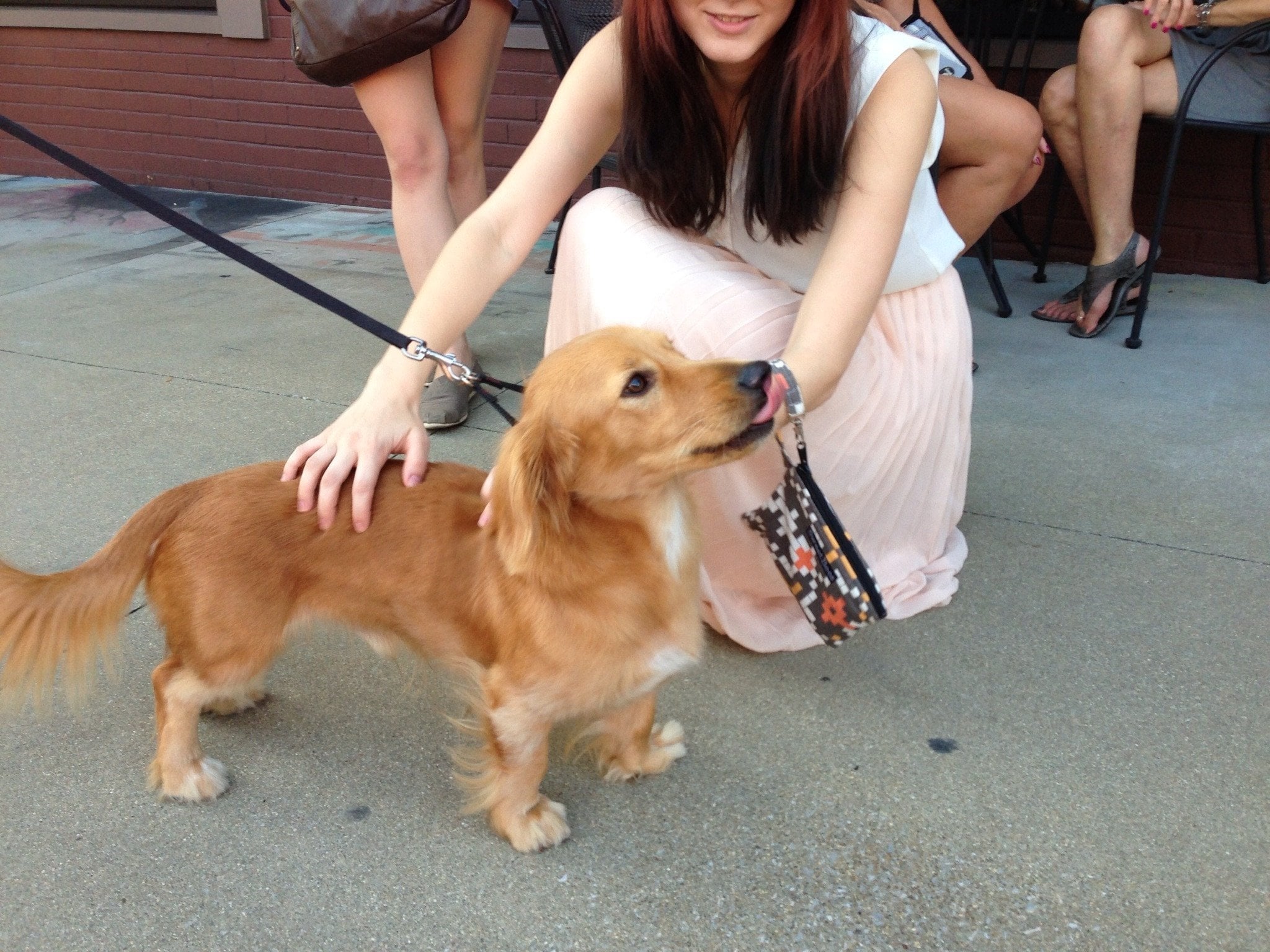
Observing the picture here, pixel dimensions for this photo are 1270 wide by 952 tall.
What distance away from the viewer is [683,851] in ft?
6.51

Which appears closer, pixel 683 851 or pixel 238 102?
pixel 683 851

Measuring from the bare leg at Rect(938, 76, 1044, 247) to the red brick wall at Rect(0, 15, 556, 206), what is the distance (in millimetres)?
3155

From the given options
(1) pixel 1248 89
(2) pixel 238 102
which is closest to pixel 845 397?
(1) pixel 1248 89

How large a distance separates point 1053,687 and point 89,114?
318 inches

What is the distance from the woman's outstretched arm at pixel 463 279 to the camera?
2041mm

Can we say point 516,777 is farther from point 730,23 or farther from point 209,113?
point 209,113

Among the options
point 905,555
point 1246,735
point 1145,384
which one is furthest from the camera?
point 1145,384

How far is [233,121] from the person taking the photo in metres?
7.24

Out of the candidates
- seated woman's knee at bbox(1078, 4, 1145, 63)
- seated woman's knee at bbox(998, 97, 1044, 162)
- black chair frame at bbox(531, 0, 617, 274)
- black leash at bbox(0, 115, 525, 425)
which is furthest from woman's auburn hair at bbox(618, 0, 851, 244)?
seated woman's knee at bbox(1078, 4, 1145, 63)

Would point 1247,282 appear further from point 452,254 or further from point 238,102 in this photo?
point 238,102

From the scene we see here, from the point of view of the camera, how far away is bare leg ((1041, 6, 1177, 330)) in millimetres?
4098

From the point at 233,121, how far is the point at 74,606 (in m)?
6.17

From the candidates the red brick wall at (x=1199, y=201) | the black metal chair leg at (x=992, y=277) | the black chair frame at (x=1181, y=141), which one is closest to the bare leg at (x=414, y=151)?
the black metal chair leg at (x=992, y=277)

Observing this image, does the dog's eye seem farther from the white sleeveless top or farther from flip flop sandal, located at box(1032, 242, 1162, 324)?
flip flop sandal, located at box(1032, 242, 1162, 324)
